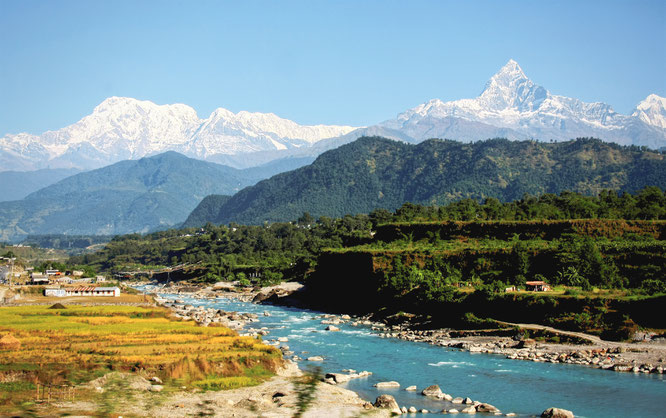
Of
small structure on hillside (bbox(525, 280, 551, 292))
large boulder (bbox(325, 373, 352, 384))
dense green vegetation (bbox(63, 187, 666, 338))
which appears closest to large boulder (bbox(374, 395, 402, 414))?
large boulder (bbox(325, 373, 352, 384))

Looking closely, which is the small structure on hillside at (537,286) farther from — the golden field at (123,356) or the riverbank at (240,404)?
the riverbank at (240,404)

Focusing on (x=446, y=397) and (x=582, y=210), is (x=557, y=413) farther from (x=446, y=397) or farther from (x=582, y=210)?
(x=582, y=210)

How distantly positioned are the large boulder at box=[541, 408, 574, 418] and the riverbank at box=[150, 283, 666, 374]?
14.8m

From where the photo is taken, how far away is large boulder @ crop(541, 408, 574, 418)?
3775 cm

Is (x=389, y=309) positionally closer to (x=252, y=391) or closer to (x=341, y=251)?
(x=341, y=251)

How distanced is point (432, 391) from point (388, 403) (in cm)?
537

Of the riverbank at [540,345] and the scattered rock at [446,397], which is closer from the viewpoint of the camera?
the scattered rock at [446,397]

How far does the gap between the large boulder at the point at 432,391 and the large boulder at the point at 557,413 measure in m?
7.58

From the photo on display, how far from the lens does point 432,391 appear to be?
44375 millimetres

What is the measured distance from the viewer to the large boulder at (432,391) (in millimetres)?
43875

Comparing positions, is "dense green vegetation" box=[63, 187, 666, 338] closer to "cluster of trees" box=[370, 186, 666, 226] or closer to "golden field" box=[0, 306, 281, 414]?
"cluster of trees" box=[370, 186, 666, 226]

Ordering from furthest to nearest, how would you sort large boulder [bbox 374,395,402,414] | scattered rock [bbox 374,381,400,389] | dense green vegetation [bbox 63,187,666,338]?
1. dense green vegetation [bbox 63,187,666,338]
2. scattered rock [bbox 374,381,400,389]
3. large boulder [bbox 374,395,402,414]

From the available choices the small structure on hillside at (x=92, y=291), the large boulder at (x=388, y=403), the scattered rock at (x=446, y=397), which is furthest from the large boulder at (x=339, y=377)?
the small structure on hillside at (x=92, y=291)

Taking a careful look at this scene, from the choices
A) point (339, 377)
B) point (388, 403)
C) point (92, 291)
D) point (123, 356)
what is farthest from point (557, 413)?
point (92, 291)
